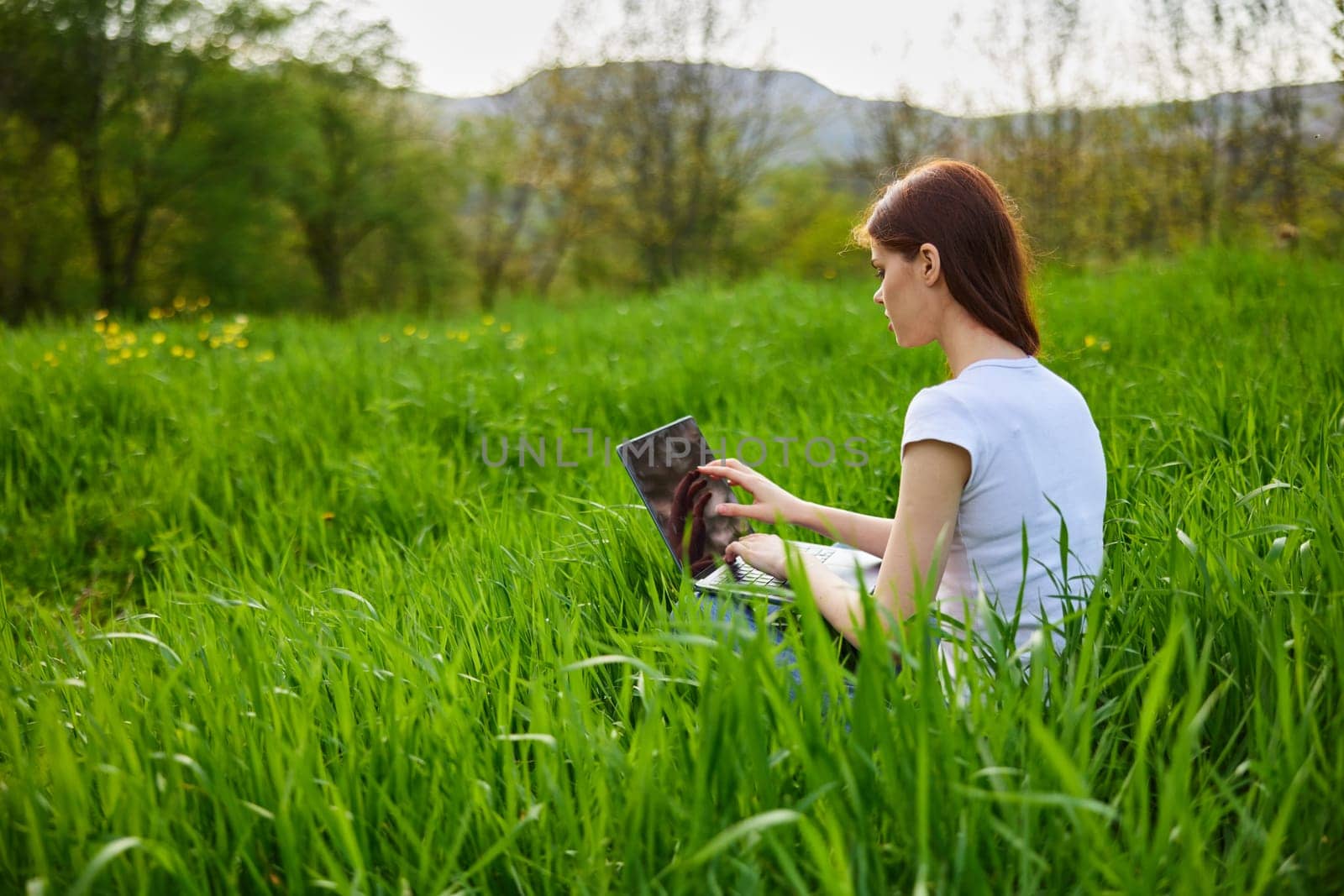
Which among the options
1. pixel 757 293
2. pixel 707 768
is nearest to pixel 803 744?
pixel 707 768

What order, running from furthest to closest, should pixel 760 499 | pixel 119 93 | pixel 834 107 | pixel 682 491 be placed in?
pixel 119 93, pixel 834 107, pixel 682 491, pixel 760 499

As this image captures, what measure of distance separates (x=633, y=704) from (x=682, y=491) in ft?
1.74

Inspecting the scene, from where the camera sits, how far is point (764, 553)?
194 centimetres

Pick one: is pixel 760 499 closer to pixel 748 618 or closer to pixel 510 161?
pixel 748 618

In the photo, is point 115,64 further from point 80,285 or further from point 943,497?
point 943,497

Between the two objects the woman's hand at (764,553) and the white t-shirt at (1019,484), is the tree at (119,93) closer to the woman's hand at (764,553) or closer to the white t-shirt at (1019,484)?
the woman's hand at (764,553)

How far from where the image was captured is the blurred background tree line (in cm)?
1059

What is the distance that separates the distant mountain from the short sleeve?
8.96 m

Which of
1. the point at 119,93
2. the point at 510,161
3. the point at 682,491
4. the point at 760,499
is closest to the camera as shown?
the point at 760,499

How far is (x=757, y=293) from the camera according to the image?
8086 mm

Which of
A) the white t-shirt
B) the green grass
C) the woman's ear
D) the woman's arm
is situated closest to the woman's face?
the woman's ear

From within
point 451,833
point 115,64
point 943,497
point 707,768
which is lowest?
point 451,833

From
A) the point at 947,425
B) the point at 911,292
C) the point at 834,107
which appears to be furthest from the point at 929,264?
the point at 834,107

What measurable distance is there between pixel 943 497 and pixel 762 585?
0.43m
